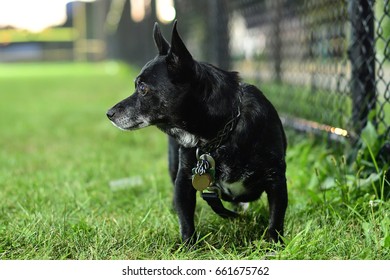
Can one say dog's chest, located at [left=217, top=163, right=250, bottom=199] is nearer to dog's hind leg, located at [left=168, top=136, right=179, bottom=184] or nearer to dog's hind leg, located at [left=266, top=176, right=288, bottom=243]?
dog's hind leg, located at [left=266, top=176, right=288, bottom=243]

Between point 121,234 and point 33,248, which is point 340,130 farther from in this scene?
point 33,248

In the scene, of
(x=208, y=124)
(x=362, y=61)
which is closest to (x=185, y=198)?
(x=208, y=124)

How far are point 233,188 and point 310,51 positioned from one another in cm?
Answer: 259

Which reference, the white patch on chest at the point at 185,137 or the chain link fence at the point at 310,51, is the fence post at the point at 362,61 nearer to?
the chain link fence at the point at 310,51

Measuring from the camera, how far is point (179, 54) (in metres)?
1.76

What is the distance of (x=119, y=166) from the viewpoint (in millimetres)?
3596

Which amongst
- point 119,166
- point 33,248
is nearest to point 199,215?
point 33,248

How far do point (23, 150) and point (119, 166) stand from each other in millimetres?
1180

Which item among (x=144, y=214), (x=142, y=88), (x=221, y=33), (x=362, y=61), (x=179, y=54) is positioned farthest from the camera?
(x=221, y=33)

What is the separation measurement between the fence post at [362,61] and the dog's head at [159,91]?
1.23 metres

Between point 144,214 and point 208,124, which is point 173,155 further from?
point 208,124

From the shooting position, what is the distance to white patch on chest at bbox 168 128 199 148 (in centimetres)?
188

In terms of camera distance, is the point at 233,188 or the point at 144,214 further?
the point at 144,214
